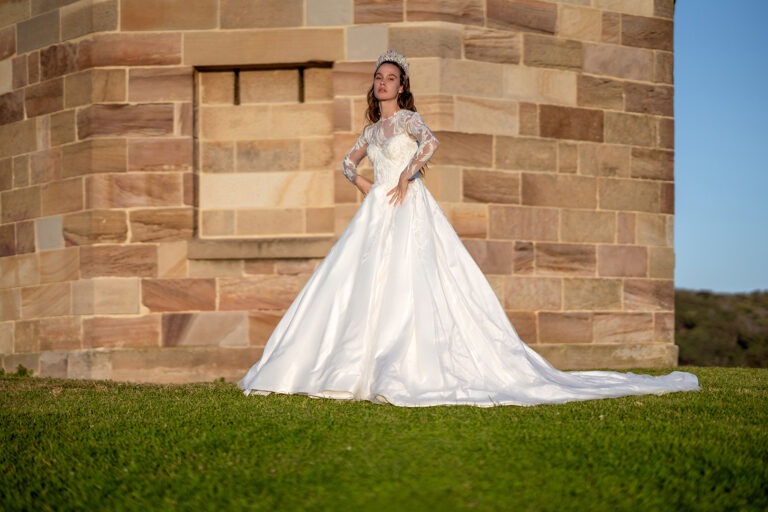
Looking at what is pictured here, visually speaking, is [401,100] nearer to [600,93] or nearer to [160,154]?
[160,154]

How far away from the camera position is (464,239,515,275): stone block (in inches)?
337

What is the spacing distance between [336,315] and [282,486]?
2411mm

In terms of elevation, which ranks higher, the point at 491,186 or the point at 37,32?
the point at 37,32

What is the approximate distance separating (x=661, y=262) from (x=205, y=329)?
4.93m

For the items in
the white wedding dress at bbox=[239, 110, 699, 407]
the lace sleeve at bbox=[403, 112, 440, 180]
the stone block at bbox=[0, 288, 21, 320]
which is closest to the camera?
the white wedding dress at bbox=[239, 110, 699, 407]

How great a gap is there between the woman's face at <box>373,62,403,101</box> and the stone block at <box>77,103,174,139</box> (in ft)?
10.3

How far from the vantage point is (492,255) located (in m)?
8.64

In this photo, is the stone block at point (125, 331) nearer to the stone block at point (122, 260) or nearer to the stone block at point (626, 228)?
the stone block at point (122, 260)

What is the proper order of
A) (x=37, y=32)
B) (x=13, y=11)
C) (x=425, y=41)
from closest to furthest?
(x=425, y=41)
(x=37, y=32)
(x=13, y=11)

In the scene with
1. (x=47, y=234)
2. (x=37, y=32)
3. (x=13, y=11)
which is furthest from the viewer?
(x=13, y=11)

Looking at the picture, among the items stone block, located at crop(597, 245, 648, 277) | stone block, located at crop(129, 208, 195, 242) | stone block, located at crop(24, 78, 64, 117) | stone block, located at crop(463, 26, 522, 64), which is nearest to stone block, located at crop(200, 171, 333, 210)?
stone block, located at crop(129, 208, 195, 242)

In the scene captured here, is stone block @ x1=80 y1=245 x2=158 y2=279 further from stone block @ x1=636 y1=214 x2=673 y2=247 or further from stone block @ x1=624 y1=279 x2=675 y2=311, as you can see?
stone block @ x1=636 y1=214 x2=673 y2=247

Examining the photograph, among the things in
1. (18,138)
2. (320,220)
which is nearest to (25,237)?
(18,138)

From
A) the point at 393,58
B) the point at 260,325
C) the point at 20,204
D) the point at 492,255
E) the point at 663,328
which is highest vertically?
the point at 393,58
